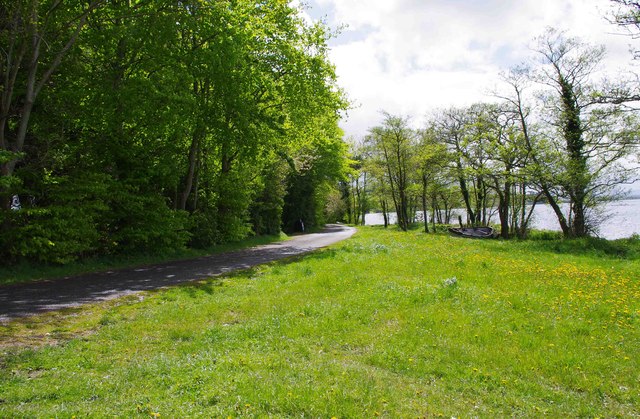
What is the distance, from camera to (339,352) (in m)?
5.94

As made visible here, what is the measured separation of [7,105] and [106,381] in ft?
36.3

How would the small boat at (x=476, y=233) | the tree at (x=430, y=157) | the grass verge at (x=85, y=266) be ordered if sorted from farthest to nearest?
the tree at (x=430, y=157)
the small boat at (x=476, y=233)
the grass verge at (x=85, y=266)

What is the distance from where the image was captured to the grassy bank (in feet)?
13.8

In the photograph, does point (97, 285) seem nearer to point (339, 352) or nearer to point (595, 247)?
point (339, 352)

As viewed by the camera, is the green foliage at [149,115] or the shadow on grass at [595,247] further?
the shadow on grass at [595,247]

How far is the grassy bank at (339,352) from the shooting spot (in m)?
4.21

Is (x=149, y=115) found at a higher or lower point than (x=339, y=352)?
higher

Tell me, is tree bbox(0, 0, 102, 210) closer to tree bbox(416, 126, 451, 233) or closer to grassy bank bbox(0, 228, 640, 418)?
grassy bank bbox(0, 228, 640, 418)

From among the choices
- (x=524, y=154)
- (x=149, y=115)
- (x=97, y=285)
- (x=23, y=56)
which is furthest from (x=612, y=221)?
(x=23, y=56)

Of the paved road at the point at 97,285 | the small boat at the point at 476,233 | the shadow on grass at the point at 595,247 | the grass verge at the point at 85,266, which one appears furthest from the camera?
the small boat at the point at 476,233

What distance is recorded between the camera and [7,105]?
11.8 m

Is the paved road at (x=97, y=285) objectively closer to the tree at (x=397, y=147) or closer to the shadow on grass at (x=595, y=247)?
the shadow on grass at (x=595, y=247)

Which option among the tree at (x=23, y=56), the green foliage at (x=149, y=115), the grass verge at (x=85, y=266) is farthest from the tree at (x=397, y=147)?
the tree at (x=23, y=56)

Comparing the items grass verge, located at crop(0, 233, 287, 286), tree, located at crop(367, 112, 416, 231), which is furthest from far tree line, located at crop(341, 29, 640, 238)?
grass verge, located at crop(0, 233, 287, 286)
